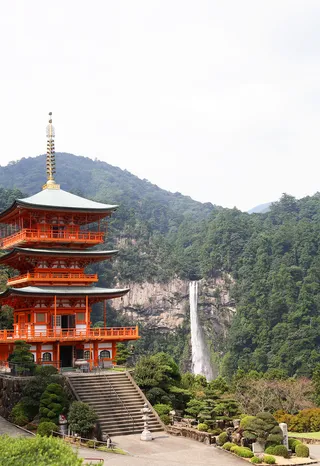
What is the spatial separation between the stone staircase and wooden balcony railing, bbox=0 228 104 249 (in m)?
6.83

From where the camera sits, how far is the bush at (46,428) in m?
24.8

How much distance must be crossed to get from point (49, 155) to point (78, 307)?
8634mm

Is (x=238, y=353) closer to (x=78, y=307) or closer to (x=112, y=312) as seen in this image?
(x=112, y=312)

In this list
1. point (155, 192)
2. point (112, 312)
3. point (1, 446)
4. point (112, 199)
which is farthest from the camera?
point (155, 192)

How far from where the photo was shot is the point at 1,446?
15242 millimetres

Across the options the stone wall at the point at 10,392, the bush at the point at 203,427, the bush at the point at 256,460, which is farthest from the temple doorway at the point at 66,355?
the bush at the point at 256,460

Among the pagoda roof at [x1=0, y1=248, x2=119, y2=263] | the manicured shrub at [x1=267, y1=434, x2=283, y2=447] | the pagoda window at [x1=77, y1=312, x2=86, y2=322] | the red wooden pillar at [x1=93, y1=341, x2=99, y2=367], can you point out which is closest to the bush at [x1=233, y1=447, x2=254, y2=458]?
the manicured shrub at [x1=267, y1=434, x2=283, y2=447]

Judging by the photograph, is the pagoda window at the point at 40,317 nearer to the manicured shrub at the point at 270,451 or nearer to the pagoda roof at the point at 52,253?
the pagoda roof at the point at 52,253

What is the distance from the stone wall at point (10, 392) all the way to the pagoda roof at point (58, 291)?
150 inches

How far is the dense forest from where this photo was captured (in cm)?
7681

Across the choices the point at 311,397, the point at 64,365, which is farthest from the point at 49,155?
the point at 311,397

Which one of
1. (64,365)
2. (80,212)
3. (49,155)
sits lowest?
(64,365)

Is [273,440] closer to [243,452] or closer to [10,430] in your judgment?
[243,452]

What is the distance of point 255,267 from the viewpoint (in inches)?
3497
